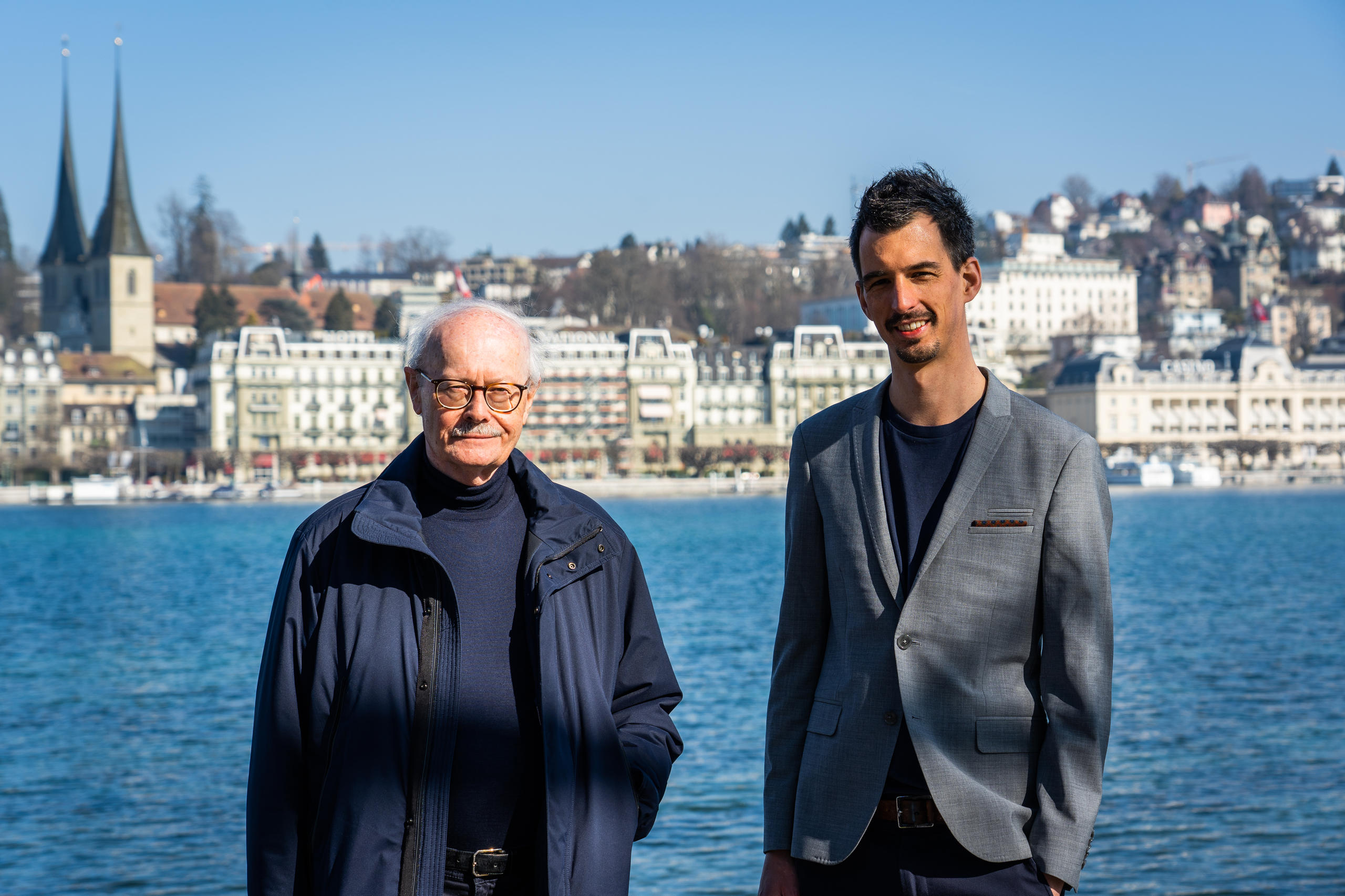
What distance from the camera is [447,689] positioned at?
2463mm

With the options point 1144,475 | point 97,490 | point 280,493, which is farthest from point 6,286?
A: point 1144,475

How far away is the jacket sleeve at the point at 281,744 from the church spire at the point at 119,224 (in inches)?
3795

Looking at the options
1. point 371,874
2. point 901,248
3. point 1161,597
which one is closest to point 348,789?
point 371,874

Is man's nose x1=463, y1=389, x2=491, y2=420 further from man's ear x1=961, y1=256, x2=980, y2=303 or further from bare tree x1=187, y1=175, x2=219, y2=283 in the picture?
bare tree x1=187, y1=175, x2=219, y2=283

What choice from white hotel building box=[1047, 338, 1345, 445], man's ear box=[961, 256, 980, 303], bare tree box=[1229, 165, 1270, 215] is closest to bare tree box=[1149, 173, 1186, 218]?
bare tree box=[1229, 165, 1270, 215]

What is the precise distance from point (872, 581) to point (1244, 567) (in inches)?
1374

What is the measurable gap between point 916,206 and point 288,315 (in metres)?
98.1

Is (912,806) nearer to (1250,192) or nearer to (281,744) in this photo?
(281,744)

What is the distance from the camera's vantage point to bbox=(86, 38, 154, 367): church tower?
9375 centimetres

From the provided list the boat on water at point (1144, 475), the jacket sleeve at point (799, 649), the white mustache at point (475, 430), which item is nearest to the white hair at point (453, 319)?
the white mustache at point (475, 430)

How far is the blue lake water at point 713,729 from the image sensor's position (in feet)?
28.7

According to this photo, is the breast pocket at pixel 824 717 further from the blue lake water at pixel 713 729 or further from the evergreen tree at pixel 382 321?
the evergreen tree at pixel 382 321

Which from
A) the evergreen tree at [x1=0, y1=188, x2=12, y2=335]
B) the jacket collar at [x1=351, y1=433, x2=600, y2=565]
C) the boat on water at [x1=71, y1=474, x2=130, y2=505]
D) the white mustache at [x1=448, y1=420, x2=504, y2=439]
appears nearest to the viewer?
the jacket collar at [x1=351, y1=433, x2=600, y2=565]

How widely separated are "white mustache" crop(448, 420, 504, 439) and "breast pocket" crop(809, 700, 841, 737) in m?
0.71
